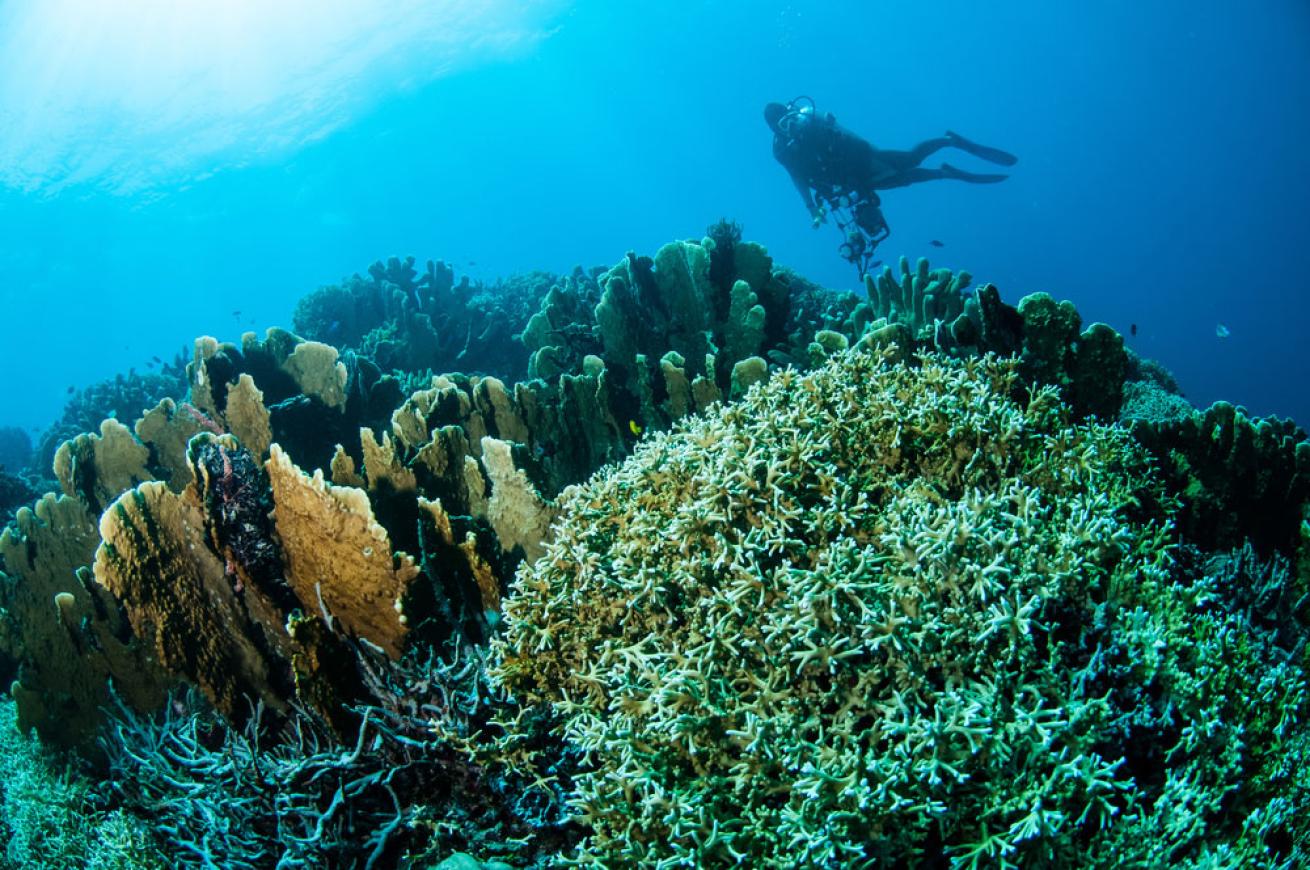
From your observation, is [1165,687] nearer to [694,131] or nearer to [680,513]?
[680,513]

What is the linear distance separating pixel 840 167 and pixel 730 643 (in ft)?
46.7

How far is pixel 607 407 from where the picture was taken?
498 cm

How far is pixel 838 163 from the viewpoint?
13.7 meters

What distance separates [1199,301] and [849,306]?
357 feet

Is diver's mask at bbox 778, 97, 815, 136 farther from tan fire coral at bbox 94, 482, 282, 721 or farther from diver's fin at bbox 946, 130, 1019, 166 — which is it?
tan fire coral at bbox 94, 482, 282, 721

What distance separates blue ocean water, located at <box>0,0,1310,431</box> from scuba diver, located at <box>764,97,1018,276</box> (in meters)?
40.0

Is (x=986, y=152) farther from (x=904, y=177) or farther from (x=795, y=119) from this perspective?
(x=795, y=119)

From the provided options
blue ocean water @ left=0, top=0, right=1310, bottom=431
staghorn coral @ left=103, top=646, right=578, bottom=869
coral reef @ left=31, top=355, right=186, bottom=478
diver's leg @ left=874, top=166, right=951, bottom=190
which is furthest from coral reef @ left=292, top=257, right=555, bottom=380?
blue ocean water @ left=0, top=0, right=1310, bottom=431

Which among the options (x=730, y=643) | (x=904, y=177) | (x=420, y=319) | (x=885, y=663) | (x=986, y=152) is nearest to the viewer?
(x=885, y=663)

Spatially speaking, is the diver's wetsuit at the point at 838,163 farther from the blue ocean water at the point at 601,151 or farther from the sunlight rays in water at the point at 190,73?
the sunlight rays in water at the point at 190,73

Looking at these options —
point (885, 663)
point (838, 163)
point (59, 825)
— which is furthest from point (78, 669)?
point (838, 163)

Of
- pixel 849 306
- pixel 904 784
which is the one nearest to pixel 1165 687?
pixel 904 784

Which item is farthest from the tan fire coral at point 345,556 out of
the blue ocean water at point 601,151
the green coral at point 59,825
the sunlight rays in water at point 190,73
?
the sunlight rays in water at point 190,73

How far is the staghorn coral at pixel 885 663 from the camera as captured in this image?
1.49 metres
